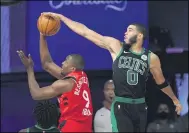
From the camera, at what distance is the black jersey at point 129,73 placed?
7.18 m

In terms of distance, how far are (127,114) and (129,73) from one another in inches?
20.8

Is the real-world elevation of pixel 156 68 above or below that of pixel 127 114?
above

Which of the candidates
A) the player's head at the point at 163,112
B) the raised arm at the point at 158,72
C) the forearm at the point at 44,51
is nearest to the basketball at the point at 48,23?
the forearm at the point at 44,51

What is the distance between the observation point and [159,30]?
11.9 metres

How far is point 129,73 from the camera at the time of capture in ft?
23.5

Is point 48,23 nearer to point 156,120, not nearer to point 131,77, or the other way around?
point 131,77

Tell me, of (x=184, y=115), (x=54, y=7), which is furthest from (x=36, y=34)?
(x=184, y=115)

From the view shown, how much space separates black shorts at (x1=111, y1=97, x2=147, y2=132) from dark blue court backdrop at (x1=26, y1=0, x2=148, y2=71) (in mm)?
3483

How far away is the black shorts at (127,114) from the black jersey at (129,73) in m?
0.09

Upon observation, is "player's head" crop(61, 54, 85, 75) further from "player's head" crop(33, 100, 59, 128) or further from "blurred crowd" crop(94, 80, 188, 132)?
"blurred crowd" crop(94, 80, 188, 132)

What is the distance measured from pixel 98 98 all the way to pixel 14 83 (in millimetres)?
1738

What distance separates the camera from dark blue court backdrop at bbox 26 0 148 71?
35.0 feet

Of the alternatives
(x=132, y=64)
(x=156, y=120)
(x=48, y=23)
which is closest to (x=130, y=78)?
(x=132, y=64)

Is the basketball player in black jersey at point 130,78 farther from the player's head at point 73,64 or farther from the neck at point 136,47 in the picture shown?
the player's head at point 73,64
